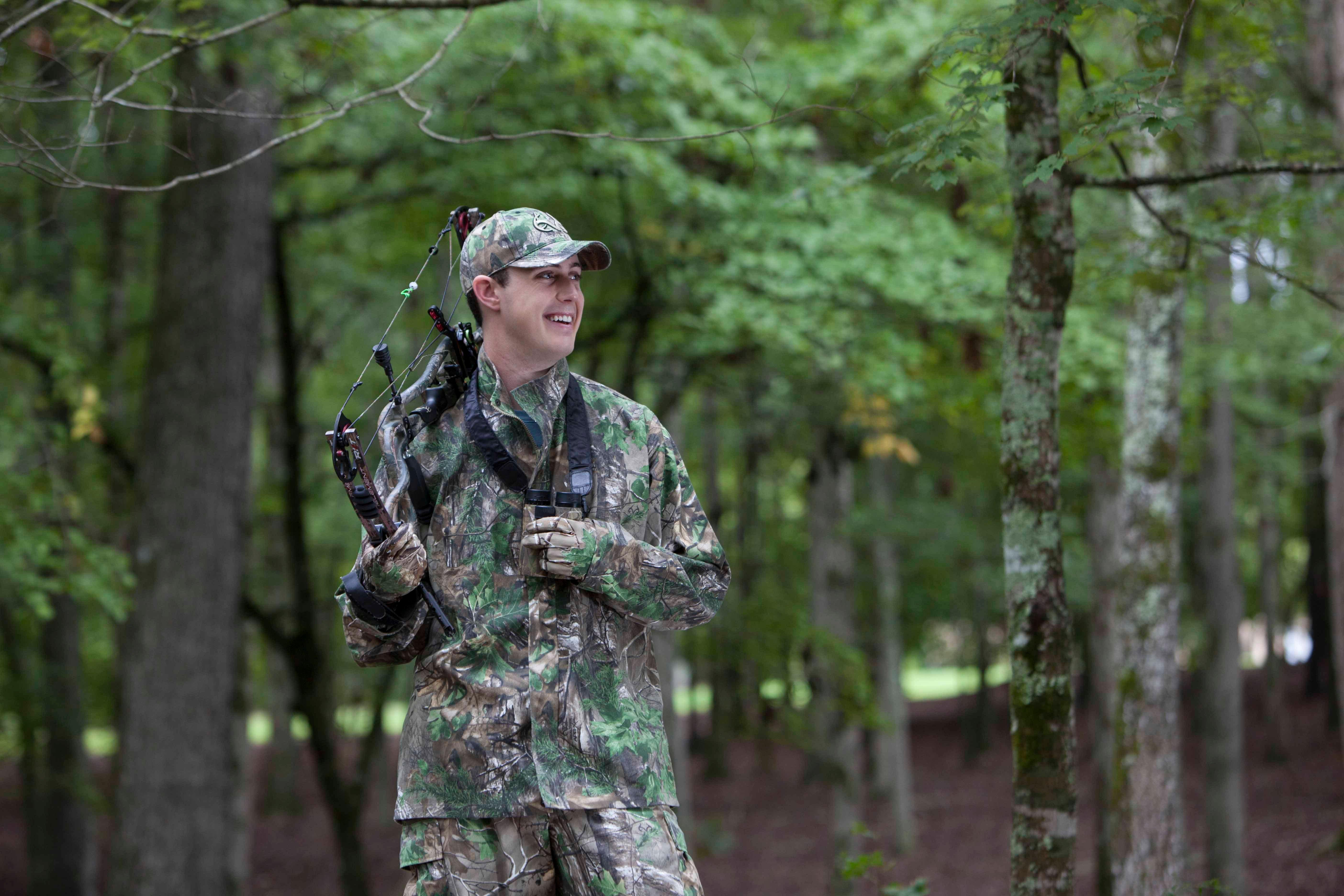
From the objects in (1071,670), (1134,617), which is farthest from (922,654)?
(1071,670)

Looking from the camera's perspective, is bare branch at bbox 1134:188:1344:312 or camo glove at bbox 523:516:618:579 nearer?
camo glove at bbox 523:516:618:579

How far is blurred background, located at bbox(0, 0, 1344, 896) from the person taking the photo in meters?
5.18

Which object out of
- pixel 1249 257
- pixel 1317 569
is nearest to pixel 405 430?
pixel 1249 257

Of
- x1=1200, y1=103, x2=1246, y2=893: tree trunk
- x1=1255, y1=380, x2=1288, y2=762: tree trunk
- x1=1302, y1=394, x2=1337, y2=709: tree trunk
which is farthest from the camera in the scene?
x1=1302, y1=394, x2=1337, y2=709: tree trunk

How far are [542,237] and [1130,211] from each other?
5.17 meters

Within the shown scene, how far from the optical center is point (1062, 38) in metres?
3.71

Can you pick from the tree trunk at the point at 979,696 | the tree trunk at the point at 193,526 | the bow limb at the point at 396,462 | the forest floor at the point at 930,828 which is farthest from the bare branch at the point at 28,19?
the tree trunk at the point at 979,696

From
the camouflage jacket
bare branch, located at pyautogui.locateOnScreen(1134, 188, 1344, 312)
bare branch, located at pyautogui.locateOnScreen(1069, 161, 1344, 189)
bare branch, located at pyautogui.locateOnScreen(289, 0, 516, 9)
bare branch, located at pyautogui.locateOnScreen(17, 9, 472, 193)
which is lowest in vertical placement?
the camouflage jacket

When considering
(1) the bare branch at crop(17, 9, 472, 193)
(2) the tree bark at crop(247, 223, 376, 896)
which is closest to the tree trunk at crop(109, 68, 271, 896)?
(2) the tree bark at crop(247, 223, 376, 896)

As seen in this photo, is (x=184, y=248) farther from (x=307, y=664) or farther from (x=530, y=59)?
(x=307, y=664)

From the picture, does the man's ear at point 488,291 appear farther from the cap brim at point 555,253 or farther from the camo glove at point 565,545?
the camo glove at point 565,545

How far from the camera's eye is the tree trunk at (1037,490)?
3.54 metres

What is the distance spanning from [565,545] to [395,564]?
0.37m

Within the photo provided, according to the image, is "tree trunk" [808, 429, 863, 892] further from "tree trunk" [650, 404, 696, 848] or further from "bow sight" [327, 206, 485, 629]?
"bow sight" [327, 206, 485, 629]
